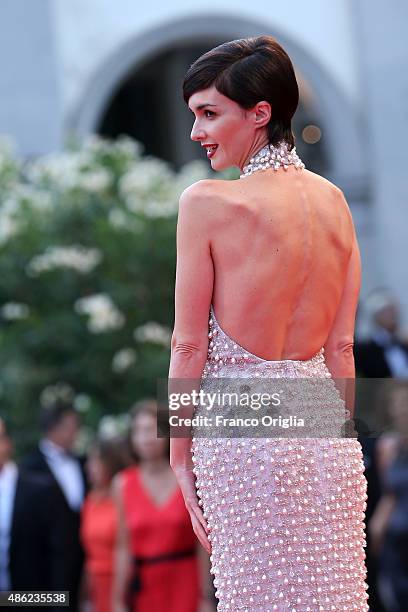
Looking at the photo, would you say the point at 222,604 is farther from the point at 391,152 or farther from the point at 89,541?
the point at 391,152

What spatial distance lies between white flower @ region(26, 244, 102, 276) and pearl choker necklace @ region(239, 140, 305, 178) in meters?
6.45

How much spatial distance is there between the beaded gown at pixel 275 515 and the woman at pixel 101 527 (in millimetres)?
5335

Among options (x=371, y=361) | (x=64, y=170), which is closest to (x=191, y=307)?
(x=371, y=361)

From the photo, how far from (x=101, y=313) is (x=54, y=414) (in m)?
0.98

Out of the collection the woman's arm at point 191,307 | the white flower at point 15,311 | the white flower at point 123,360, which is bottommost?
the woman's arm at point 191,307

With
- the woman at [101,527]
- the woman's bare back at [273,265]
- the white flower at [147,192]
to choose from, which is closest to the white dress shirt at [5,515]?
the woman at [101,527]

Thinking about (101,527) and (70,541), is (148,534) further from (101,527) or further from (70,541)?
(101,527)

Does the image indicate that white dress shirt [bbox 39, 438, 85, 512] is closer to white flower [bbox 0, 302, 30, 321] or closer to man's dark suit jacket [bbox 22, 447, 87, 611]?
man's dark suit jacket [bbox 22, 447, 87, 611]

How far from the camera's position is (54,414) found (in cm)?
842

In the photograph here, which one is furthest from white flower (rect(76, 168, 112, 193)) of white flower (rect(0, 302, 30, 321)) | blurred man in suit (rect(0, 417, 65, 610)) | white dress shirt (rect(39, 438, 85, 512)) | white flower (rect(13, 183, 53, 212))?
blurred man in suit (rect(0, 417, 65, 610))

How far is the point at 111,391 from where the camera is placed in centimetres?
962

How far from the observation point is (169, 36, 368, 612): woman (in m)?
2.82

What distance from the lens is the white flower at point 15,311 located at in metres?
9.38

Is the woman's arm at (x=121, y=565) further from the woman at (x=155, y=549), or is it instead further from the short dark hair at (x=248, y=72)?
the short dark hair at (x=248, y=72)
